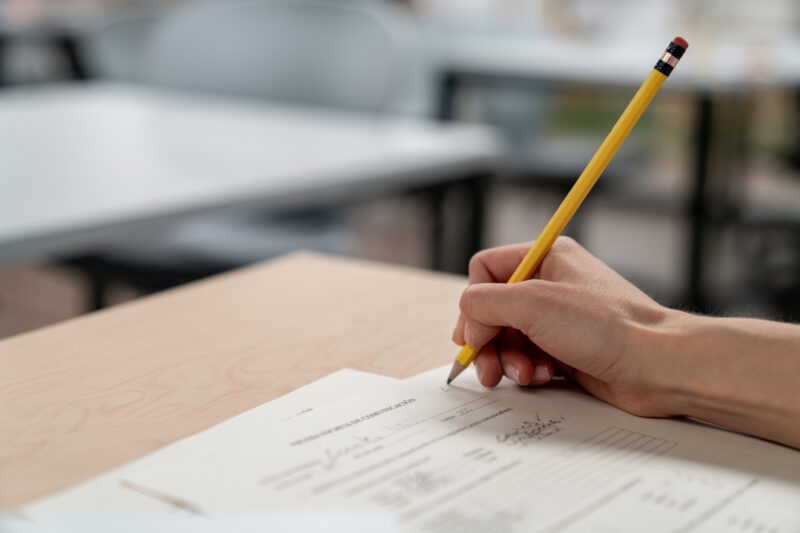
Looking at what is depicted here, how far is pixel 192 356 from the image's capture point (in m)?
0.67

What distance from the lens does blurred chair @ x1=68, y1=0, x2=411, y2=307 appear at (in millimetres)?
1821

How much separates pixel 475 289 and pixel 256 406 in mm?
153

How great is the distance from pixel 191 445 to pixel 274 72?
70.7 inches

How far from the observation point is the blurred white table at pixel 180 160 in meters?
1.09

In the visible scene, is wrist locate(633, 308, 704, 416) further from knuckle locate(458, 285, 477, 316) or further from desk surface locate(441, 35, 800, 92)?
desk surface locate(441, 35, 800, 92)

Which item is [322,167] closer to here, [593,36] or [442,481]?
[442,481]

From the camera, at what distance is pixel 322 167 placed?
1.38 metres

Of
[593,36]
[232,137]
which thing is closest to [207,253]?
[232,137]

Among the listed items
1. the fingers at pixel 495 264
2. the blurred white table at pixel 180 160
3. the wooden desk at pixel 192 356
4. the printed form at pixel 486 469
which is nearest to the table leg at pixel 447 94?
the blurred white table at pixel 180 160

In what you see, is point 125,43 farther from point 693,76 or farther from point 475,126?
point 693,76

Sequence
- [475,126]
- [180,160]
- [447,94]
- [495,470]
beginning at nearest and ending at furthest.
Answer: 1. [495,470]
2. [180,160]
3. [475,126]
4. [447,94]

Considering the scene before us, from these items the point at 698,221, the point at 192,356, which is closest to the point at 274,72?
the point at 698,221
